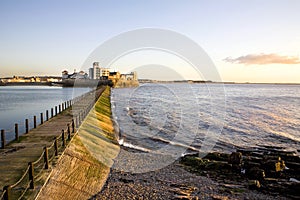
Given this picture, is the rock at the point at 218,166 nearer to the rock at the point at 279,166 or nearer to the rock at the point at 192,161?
the rock at the point at 192,161

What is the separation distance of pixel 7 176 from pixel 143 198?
4729 millimetres

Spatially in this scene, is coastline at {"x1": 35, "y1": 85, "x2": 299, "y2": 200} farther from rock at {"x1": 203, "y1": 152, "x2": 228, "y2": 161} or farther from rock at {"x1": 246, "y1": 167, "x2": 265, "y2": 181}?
rock at {"x1": 203, "y1": 152, "x2": 228, "y2": 161}

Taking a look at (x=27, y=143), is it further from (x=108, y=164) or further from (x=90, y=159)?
(x=108, y=164)

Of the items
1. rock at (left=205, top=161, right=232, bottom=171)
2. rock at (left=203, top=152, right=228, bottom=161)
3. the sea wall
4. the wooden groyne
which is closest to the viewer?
the wooden groyne

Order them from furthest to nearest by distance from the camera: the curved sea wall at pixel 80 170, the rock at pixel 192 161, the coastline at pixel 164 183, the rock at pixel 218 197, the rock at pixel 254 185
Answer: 1. the rock at pixel 192 161
2. the rock at pixel 254 185
3. the rock at pixel 218 197
4. the coastline at pixel 164 183
5. the curved sea wall at pixel 80 170

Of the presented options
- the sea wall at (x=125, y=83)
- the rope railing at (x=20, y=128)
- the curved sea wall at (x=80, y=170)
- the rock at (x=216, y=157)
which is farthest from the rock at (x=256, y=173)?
the sea wall at (x=125, y=83)

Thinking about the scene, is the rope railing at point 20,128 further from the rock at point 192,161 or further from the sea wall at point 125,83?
the sea wall at point 125,83

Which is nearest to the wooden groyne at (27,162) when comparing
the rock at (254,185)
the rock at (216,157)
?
the rock at (216,157)

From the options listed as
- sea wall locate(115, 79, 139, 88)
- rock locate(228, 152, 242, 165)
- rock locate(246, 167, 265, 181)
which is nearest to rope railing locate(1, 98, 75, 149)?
rock locate(228, 152, 242, 165)

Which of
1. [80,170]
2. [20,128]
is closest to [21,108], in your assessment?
[20,128]

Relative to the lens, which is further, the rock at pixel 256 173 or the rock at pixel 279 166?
the rock at pixel 279 166

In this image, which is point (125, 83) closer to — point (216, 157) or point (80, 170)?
point (216, 157)

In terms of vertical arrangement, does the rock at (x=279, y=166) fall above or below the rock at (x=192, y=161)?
above

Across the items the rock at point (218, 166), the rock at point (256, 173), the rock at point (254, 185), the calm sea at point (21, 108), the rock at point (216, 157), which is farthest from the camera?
the calm sea at point (21, 108)
